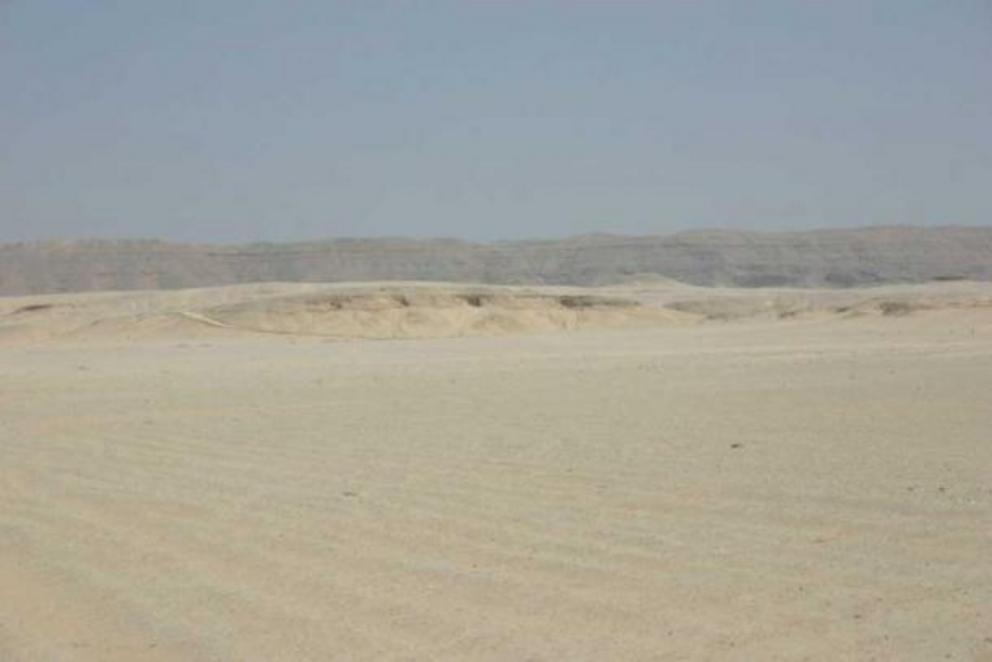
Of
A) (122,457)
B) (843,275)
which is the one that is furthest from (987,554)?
(843,275)

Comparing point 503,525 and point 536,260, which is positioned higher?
point 536,260

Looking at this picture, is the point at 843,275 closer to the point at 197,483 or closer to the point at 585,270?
the point at 585,270

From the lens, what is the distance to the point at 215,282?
93500 mm

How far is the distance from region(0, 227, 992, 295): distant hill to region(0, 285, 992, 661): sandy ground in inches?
3080

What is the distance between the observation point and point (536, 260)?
9962cm

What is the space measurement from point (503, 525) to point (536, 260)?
92.8m

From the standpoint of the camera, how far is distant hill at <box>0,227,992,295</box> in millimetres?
91188

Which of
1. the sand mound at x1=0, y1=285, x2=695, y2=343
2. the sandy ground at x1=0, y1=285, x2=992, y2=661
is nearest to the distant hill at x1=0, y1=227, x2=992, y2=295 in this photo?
the sand mound at x1=0, y1=285, x2=695, y2=343

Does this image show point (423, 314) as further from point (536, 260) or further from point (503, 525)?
point (536, 260)

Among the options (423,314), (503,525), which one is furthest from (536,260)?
(503,525)

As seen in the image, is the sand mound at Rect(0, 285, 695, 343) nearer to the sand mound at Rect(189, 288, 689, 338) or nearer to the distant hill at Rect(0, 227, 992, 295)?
the sand mound at Rect(189, 288, 689, 338)

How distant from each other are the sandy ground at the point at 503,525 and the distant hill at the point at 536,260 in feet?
257

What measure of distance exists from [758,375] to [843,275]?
75.9 metres

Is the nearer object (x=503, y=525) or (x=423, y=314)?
(x=503, y=525)
